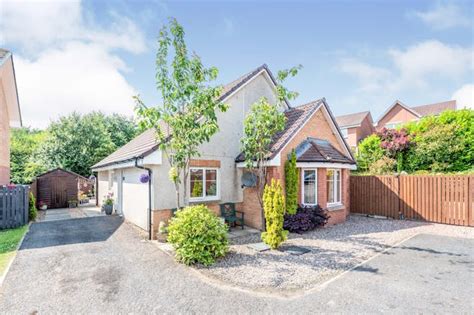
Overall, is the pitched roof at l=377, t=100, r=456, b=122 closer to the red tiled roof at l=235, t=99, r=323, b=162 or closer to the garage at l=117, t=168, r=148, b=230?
the red tiled roof at l=235, t=99, r=323, b=162

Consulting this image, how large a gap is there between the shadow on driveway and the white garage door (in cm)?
89

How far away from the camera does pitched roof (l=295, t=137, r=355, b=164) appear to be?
12875 millimetres

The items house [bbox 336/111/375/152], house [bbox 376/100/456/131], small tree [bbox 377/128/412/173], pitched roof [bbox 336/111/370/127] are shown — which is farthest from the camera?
pitched roof [bbox 336/111/370/127]

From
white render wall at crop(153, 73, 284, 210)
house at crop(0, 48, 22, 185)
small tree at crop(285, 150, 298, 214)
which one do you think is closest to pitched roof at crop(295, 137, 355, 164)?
small tree at crop(285, 150, 298, 214)

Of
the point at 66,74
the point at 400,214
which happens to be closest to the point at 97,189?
the point at 66,74

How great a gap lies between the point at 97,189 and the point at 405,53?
26.2 metres

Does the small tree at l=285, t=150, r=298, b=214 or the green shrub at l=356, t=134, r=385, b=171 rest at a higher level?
the green shrub at l=356, t=134, r=385, b=171

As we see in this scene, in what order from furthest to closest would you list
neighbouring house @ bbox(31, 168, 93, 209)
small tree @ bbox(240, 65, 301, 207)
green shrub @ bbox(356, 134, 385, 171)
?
green shrub @ bbox(356, 134, 385, 171) < neighbouring house @ bbox(31, 168, 93, 209) < small tree @ bbox(240, 65, 301, 207)

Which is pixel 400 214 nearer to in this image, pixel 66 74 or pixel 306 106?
pixel 306 106

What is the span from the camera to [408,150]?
2305cm

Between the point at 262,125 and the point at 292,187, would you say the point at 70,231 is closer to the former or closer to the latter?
the point at 262,125

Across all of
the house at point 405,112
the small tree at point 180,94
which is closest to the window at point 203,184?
the small tree at point 180,94

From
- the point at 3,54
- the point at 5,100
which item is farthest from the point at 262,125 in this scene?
the point at 5,100

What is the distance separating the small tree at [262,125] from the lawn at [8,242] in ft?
29.4
